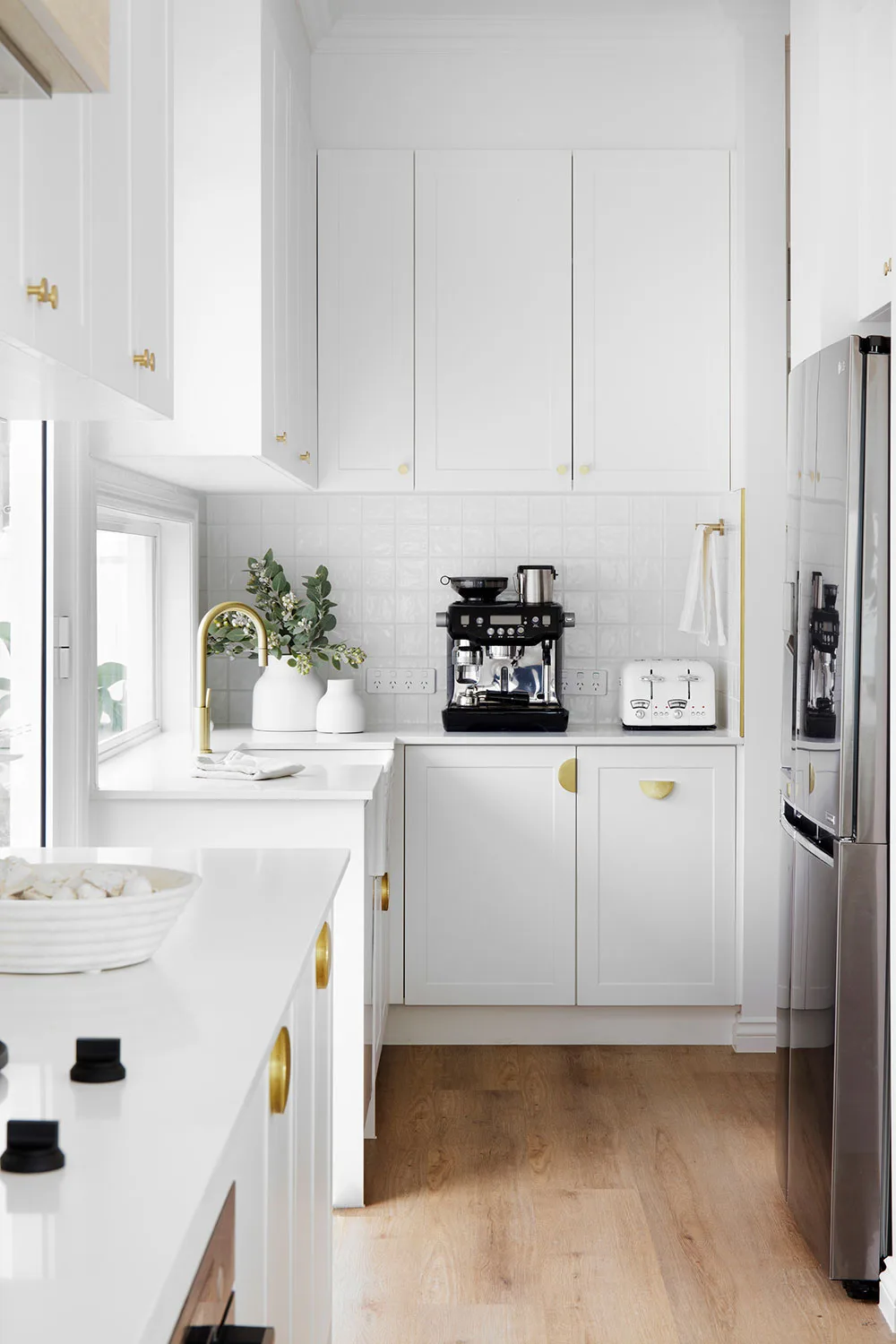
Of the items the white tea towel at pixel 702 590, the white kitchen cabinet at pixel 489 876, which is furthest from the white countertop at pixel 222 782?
the white tea towel at pixel 702 590

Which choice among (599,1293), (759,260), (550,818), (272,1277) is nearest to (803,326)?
(759,260)

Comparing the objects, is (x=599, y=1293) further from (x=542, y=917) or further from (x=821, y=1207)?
(x=542, y=917)

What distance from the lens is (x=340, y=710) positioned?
354cm

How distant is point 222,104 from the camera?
253cm

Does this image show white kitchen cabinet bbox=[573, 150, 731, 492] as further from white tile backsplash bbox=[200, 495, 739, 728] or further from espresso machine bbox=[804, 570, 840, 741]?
espresso machine bbox=[804, 570, 840, 741]

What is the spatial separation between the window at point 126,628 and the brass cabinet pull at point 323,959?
1.46 metres

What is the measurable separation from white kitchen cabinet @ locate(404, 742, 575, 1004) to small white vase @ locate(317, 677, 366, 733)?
193mm

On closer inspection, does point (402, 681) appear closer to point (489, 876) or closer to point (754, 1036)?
point (489, 876)

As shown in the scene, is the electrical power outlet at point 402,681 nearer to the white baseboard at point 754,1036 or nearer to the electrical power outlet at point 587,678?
the electrical power outlet at point 587,678

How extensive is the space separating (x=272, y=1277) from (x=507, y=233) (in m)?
3.00

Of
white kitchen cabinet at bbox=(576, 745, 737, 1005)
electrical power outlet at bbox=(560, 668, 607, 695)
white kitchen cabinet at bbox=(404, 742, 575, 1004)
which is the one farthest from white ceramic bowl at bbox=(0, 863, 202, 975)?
electrical power outlet at bbox=(560, 668, 607, 695)

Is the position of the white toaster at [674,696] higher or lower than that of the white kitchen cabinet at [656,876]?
higher

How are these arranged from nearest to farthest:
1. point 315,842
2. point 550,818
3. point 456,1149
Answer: point 315,842 → point 456,1149 → point 550,818

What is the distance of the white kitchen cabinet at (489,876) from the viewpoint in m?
3.51
